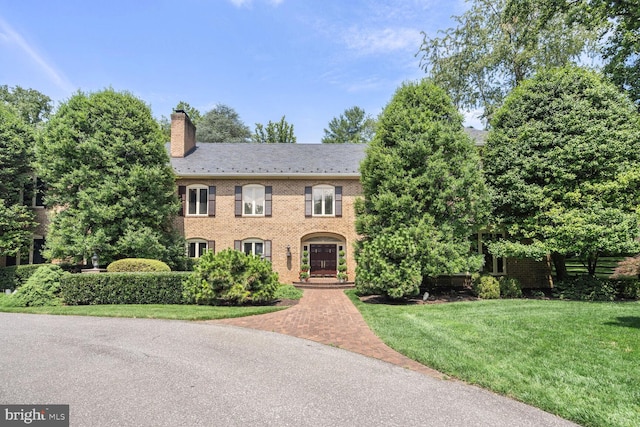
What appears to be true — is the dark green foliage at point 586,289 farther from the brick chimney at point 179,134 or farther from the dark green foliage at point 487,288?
the brick chimney at point 179,134

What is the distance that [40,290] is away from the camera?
10648 millimetres

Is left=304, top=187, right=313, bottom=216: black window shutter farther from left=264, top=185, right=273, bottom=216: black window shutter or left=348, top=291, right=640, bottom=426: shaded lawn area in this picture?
left=348, top=291, right=640, bottom=426: shaded lawn area

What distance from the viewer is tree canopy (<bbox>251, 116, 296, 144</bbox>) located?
34.5 meters

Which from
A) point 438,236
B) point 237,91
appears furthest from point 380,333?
point 237,91

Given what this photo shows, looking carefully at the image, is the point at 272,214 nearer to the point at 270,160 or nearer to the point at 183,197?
the point at 270,160

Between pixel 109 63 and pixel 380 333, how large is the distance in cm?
1226

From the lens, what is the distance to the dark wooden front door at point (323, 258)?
17641 millimetres

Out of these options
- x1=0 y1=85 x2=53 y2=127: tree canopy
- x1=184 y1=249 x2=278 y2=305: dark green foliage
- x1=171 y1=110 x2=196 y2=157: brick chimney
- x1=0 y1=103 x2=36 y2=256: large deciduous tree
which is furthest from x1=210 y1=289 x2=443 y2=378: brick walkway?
x1=0 y1=85 x2=53 y2=127: tree canopy

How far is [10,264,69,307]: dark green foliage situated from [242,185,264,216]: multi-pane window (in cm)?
813

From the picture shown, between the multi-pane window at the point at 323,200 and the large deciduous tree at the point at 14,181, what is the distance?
1357 cm

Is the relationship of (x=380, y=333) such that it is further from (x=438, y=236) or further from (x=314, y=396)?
(x=438, y=236)

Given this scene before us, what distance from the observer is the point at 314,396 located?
3.96m

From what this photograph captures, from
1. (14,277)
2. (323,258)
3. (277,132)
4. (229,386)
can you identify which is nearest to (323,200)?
(323,258)

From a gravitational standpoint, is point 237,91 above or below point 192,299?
above
